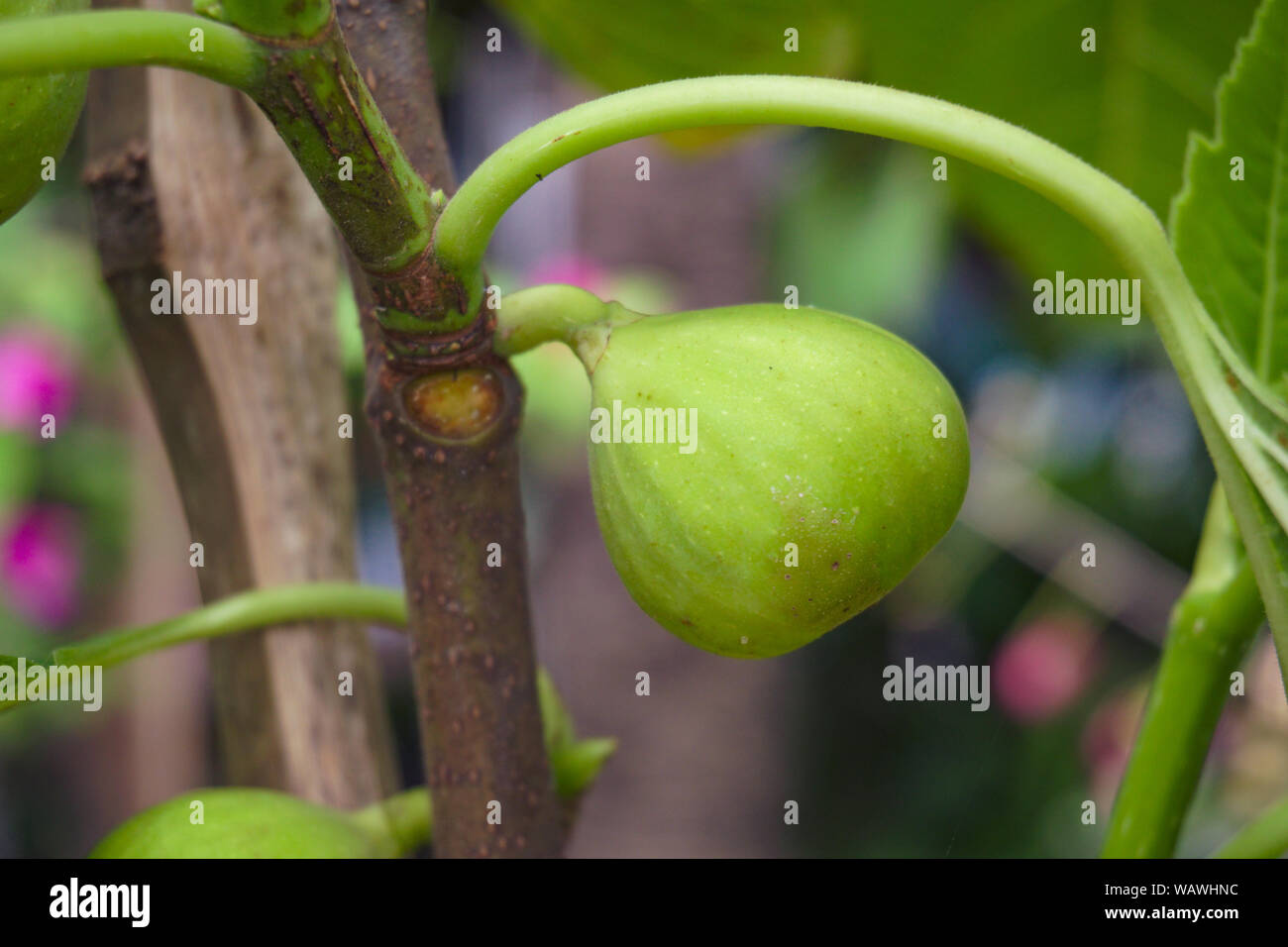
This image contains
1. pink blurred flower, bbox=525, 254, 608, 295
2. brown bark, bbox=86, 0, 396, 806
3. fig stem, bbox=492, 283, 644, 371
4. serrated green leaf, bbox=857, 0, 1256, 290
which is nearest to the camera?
fig stem, bbox=492, 283, 644, 371

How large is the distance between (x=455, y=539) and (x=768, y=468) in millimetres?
109

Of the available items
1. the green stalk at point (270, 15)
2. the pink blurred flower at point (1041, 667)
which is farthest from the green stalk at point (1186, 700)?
the pink blurred flower at point (1041, 667)

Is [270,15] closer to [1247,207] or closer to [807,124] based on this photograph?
[807,124]

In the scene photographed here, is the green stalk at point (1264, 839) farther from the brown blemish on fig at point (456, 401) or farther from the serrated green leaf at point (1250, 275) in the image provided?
the brown blemish on fig at point (456, 401)

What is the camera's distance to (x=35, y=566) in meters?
1.45

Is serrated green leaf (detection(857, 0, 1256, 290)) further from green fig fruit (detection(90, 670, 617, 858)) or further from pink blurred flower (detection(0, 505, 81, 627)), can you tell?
pink blurred flower (detection(0, 505, 81, 627))

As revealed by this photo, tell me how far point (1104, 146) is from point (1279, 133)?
38cm

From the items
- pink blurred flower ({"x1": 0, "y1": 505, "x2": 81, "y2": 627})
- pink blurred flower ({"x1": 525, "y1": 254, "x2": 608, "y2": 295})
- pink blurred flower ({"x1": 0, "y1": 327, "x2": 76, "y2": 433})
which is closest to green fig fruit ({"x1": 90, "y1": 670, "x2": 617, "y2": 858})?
pink blurred flower ({"x1": 525, "y1": 254, "x2": 608, "y2": 295})

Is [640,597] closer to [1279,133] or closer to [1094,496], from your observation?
[1279,133]

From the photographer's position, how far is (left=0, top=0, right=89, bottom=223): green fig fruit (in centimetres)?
32

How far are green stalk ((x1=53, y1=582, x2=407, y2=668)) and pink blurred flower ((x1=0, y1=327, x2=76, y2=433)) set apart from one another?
0.98 m

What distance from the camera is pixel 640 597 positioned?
0.36 meters

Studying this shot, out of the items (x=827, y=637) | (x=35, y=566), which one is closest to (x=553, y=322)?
(x=35, y=566)
